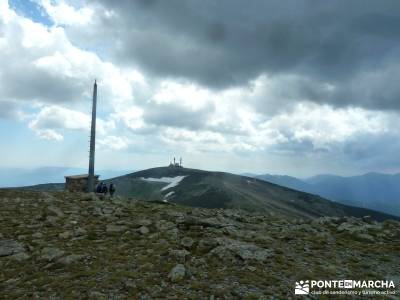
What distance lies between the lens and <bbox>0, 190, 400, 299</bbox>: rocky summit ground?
12.1 m

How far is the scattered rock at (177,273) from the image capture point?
496 inches

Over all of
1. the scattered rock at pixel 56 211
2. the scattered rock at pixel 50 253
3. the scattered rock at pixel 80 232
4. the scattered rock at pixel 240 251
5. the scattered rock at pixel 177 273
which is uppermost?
the scattered rock at pixel 56 211

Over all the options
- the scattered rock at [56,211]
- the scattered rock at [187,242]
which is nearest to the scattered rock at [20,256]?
the scattered rock at [56,211]

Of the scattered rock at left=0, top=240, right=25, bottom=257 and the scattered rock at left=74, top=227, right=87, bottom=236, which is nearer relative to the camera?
the scattered rock at left=0, top=240, right=25, bottom=257

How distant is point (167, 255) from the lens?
49.2 feet

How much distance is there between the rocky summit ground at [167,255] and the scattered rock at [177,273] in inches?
1.5

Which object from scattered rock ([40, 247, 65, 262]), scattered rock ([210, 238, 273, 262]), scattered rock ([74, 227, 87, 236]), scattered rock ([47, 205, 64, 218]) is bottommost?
scattered rock ([40, 247, 65, 262])

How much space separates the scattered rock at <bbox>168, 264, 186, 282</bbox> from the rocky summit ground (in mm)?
37

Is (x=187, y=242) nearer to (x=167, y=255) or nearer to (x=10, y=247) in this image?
(x=167, y=255)

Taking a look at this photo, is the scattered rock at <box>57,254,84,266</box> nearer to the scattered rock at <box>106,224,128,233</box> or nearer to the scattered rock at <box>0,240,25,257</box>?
the scattered rock at <box>0,240,25,257</box>

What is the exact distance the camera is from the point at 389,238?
21.1 metres

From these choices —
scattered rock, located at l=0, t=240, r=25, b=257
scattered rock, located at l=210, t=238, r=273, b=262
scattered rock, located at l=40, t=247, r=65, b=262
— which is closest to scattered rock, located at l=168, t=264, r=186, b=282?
scattered rock, located at l=210, t=238, r=273, b=262

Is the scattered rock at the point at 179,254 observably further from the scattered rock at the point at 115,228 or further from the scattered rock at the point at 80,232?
the scattered rock at the point at 80,232

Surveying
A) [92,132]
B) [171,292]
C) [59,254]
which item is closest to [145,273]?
[171,292]
